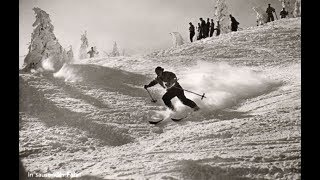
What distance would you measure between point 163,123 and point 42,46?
12.9m

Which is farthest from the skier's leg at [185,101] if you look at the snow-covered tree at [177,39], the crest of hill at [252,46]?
the snow-covered tree at [177,39]

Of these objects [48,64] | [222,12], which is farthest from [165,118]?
[222,12]

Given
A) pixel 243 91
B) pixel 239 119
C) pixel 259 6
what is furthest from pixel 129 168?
pixel 259 6

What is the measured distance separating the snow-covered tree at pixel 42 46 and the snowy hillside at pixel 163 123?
12.3ft

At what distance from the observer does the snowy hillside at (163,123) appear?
718cm

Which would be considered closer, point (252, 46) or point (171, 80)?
point (171, 80)

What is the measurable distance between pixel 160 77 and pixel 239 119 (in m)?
3.05

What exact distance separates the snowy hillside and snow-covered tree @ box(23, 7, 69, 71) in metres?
3.75

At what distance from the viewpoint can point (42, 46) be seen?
67.6 ft

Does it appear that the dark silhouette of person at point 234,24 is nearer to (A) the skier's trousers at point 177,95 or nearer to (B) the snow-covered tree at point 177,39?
(B) the snow-covered tree at point 177,39

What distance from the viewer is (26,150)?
8688mm

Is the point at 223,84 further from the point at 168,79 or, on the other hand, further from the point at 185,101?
the point at 168,79

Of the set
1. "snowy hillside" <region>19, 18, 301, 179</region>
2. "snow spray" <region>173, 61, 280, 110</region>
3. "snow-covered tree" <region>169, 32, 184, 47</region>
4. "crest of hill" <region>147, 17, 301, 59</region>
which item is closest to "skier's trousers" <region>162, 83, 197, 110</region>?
"snowy hillside" <region>19, 18, 301, 179</region>
